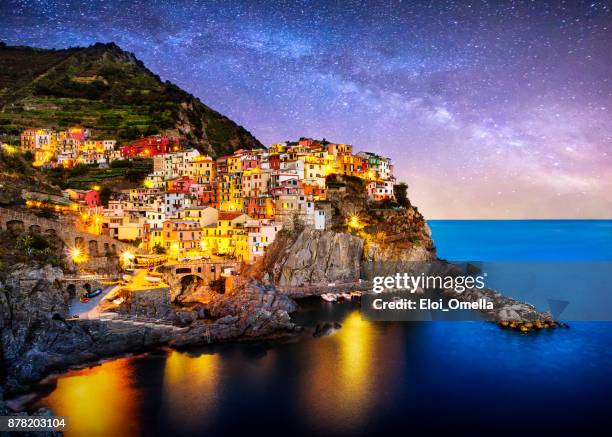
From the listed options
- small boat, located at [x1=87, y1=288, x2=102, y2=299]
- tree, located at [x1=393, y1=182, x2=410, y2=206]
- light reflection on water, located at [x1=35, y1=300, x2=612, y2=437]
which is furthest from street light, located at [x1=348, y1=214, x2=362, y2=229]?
small boat, located at [x1=87, y1=288, x2=102, y2=299]

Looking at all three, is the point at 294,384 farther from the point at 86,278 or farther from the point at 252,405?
the point at 86,278

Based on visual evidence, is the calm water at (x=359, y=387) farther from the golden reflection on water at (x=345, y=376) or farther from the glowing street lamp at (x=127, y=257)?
the glowing street lamp at (x=127, y=257)

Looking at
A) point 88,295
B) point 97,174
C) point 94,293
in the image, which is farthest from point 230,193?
point 88,295

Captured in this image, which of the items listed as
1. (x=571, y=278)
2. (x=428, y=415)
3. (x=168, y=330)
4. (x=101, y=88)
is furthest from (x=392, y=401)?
(x=101, y=88)

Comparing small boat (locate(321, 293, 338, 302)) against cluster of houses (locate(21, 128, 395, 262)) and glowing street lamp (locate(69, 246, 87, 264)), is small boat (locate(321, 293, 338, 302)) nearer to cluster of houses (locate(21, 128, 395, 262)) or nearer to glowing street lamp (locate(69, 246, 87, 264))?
cluster of houses (locate(21, 128, 395, 262))

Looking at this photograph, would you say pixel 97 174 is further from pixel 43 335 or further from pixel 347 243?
pixel 43 335

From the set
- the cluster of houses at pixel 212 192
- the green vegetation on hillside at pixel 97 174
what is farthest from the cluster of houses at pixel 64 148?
the green vegetation on hillside at pixel 97 174
